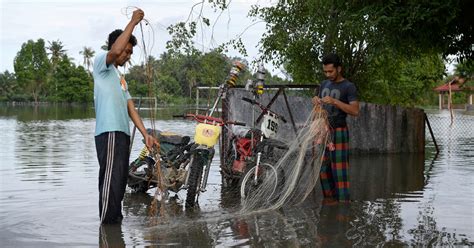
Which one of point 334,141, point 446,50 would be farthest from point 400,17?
point 334,141

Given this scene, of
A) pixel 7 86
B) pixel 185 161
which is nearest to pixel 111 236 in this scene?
pixel 185 161

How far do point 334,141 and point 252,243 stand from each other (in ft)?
7.24

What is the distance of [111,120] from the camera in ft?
19.3

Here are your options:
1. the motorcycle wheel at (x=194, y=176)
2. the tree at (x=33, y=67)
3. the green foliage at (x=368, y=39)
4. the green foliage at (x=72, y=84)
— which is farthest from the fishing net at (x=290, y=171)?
the tree at (x=33, y=67)

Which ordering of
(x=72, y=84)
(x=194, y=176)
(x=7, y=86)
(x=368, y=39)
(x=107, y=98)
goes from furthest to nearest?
(x=7, y=86) → (x=72, y=84) → (x=368, y=39) → (x=194, y=176) → (x=107, y=98)

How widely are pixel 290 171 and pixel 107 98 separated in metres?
3.00

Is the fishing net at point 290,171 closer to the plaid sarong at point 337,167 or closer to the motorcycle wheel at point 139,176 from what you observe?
the plaid sarong at point 337,167

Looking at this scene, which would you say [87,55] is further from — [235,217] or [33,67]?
[235,217]

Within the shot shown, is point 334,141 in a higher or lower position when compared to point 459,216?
higher

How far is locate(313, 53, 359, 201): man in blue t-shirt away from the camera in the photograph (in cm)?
730

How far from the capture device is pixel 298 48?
17.2 m

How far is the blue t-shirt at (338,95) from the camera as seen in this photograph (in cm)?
738

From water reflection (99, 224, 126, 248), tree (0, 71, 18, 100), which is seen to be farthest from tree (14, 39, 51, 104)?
water reflection (99, 224, 126, 248)

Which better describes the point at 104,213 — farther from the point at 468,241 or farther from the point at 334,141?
the point at 468,241
